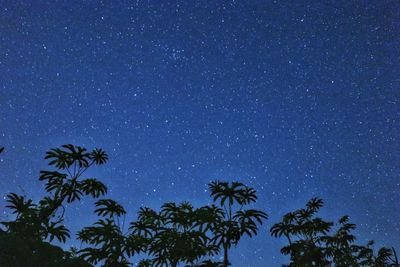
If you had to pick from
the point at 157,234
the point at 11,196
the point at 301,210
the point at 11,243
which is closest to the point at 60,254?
the point at 11,243

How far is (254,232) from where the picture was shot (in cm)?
3650

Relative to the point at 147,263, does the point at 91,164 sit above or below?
above

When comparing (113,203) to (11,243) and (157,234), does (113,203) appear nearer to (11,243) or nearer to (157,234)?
(157,234)

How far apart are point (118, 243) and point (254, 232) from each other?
541 inches

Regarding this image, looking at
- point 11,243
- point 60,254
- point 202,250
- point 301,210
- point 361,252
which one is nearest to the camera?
point 11,243

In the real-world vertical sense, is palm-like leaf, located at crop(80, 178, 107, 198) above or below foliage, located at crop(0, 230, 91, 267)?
above

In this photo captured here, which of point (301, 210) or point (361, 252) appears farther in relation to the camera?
point (361, 252)

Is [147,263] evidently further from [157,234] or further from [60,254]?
[60,254]

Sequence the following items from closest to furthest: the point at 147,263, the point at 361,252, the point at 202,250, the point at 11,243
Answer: the point at 11,243
the point at 202,250
the point at 147,263
the point at 361,252

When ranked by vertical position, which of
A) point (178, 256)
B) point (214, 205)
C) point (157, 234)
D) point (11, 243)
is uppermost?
point (214, 205)

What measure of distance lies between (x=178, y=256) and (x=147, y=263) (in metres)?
7.91

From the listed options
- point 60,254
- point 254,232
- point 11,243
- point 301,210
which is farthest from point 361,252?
point 11,243

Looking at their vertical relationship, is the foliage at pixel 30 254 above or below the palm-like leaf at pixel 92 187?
below

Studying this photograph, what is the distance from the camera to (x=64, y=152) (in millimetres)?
36531
